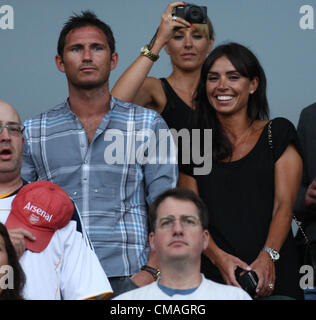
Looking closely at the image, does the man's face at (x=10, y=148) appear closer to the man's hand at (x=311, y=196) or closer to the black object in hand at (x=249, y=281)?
the black object in hand at (x=249, y=281)

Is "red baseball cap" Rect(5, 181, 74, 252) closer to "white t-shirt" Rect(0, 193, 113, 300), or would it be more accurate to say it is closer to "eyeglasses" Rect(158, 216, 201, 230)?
"white t-shirt" Rect(0, 193, 113, 300)

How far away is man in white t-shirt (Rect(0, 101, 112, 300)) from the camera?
327 cm

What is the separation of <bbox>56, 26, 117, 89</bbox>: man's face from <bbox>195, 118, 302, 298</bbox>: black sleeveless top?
2.06ft

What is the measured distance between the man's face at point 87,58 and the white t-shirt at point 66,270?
2.50ft

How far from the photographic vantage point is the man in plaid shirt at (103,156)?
3.65 metres

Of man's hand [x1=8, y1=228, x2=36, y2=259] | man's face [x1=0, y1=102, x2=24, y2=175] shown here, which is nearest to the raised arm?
man's face [x1=0, y1=102, x2=24, y2=175]

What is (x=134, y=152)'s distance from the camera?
12.4 ft

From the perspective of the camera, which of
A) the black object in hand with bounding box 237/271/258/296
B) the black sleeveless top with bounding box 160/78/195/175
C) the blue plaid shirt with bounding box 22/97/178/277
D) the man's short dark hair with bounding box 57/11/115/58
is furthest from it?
the black sleeveless top with bounding box 160/78/195/175

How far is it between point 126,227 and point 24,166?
0.53 metres

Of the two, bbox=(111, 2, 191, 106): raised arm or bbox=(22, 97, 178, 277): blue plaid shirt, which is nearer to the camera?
bbox=(22, 97, 178, 277): blue plaid shirt

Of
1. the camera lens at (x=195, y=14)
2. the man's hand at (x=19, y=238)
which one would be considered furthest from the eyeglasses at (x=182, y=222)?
the camera lens at (x=195, y=14)

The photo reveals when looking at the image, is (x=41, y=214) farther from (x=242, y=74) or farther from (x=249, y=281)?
(x=242, y=74)

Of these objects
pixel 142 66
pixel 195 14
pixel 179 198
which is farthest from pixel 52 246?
pixel 195 14

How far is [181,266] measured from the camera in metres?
3.21
